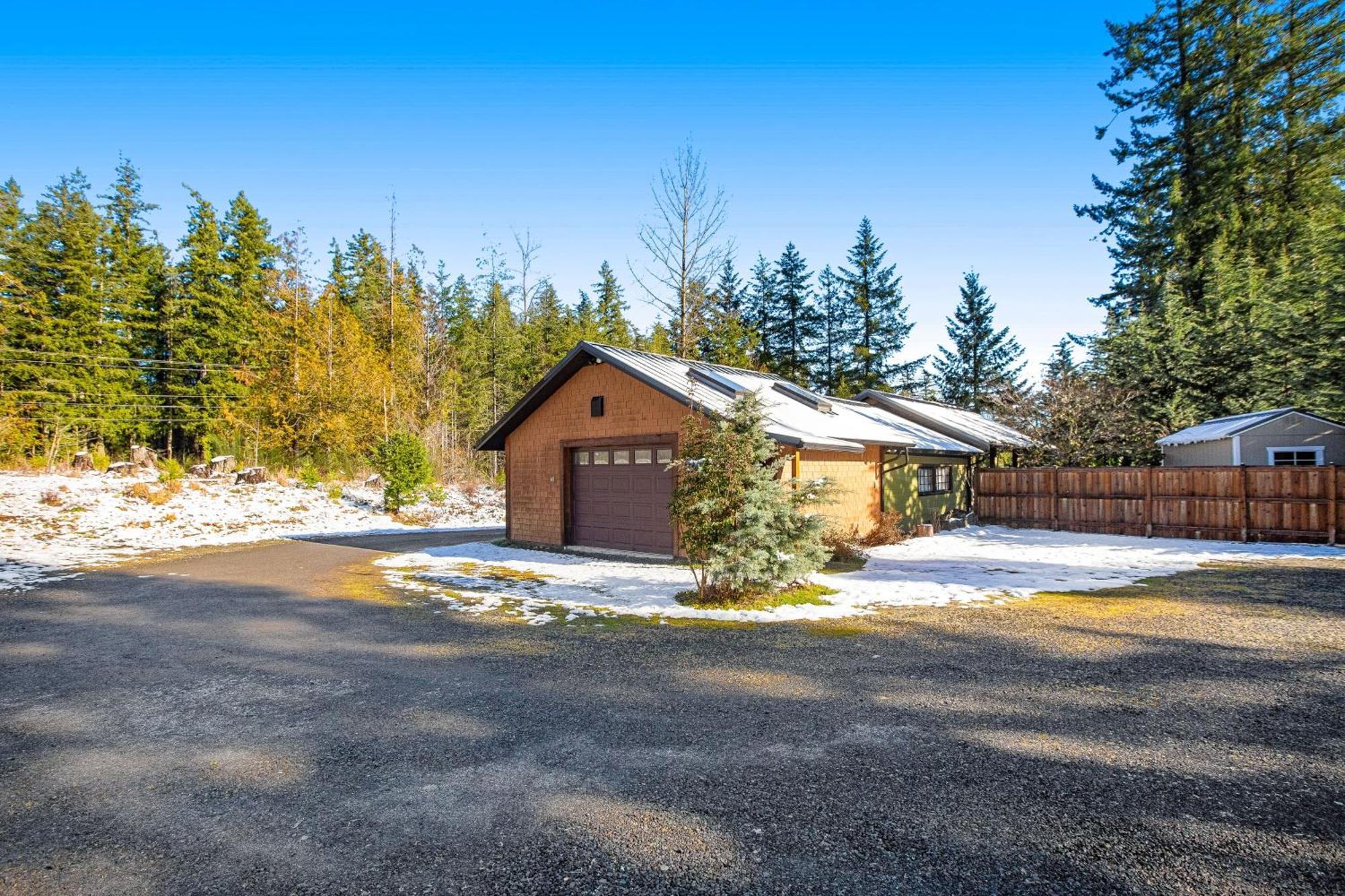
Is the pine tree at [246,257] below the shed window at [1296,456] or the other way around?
the other way around

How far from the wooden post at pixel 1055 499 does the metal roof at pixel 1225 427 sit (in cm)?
357

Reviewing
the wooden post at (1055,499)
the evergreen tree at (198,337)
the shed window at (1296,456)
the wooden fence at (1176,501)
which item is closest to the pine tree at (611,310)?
the evergreen tree at (198,337)

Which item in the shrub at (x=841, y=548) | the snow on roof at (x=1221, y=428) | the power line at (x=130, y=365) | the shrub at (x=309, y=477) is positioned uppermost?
the power line at (x=130, y=365)

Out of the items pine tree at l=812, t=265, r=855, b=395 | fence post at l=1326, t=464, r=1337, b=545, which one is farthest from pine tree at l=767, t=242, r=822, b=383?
fence post at l=1326, t=464, r=1337, b=545

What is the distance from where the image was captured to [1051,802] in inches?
139

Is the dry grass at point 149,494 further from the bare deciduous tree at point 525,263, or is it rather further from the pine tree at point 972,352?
the pine tree at point 972,352

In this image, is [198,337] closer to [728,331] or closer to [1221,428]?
[728,331]

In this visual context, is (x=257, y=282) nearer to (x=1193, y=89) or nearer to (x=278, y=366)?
(x=278, y=366)

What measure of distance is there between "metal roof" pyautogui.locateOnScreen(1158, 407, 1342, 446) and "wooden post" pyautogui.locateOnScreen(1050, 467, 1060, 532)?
3567mm

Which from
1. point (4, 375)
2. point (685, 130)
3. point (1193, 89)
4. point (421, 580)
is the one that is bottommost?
point (421, 580)

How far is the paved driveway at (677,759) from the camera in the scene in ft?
9.73

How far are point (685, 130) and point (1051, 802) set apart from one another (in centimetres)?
2332

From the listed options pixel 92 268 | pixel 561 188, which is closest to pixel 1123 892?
pixel 561 188

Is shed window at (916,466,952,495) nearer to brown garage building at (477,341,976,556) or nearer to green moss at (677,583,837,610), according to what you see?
brown garage building at (477,341,976,556)
